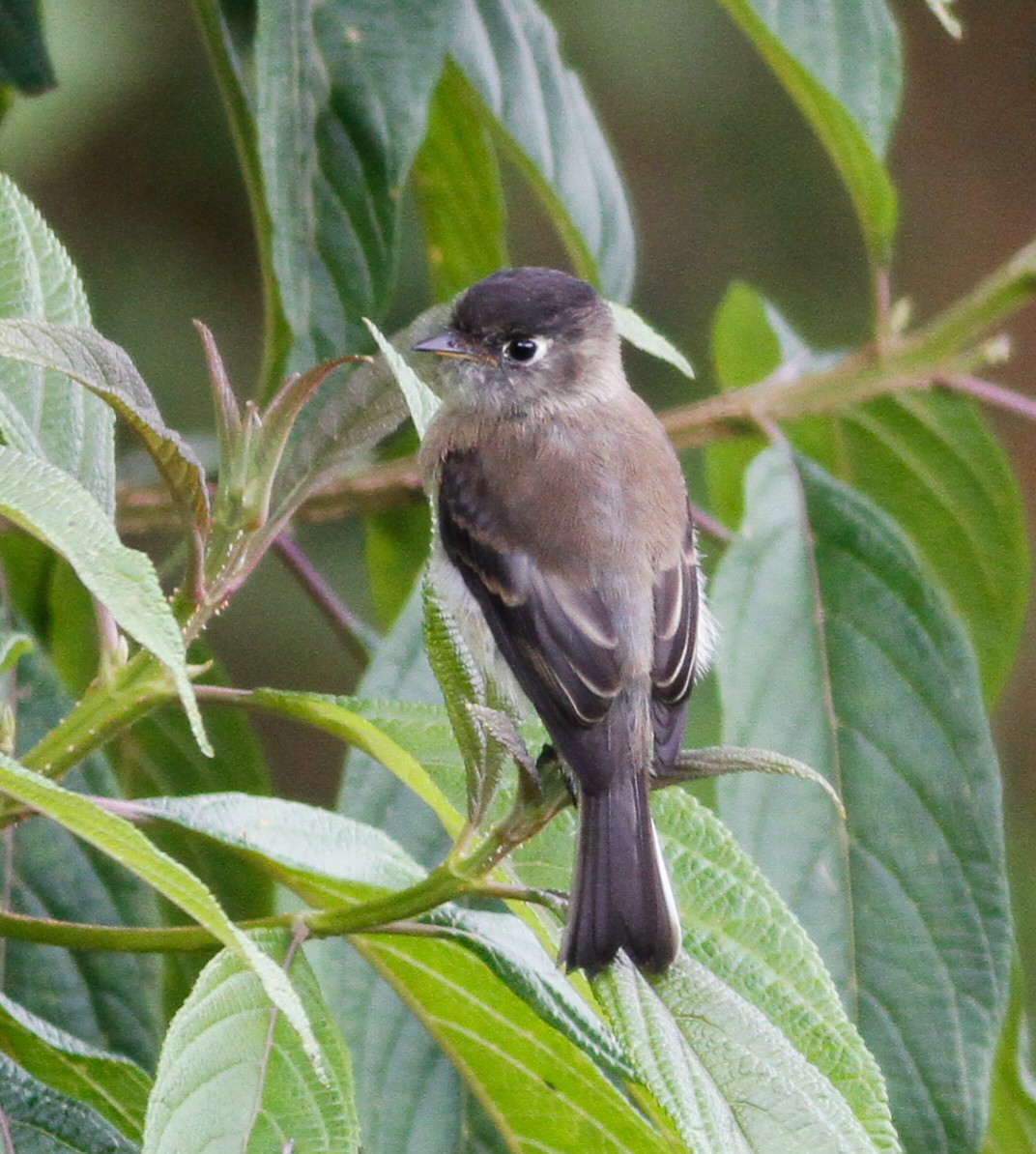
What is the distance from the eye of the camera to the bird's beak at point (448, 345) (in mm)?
2666

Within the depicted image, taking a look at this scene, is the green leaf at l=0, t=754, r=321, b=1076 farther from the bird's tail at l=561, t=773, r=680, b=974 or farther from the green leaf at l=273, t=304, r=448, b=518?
the green leaf at l=273, t=304, r=448, b=518

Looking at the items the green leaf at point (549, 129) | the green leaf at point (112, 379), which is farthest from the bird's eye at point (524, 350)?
the green leaf at point (112, 379)

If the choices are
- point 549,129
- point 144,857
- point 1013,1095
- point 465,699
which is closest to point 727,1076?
point 465,699

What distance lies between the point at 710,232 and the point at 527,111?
4.06 meters

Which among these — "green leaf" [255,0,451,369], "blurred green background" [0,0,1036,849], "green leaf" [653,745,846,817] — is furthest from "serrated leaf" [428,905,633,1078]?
"blurred green background" [0,0,1036,849]

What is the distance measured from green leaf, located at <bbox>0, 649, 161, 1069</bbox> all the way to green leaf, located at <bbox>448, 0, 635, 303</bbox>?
960 millimetres

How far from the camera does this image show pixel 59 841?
2.01 m

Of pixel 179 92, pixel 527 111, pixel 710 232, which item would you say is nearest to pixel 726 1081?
pixel 527 111

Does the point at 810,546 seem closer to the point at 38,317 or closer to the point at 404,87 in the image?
the point at 404,87

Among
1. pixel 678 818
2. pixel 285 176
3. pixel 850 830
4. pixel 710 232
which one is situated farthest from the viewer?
pixel 710 232

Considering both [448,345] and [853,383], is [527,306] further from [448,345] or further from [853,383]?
[853,383]

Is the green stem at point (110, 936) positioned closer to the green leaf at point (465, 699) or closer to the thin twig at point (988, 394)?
the green leaf at point (465, 699)

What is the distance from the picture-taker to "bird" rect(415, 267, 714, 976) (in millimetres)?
1750

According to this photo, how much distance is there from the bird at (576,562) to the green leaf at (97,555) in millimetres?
515
